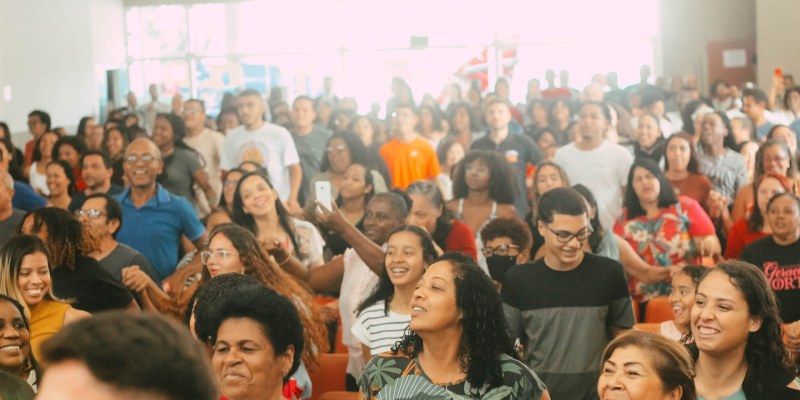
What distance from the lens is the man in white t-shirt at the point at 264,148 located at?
271 inches

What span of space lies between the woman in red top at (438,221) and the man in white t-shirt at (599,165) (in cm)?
159

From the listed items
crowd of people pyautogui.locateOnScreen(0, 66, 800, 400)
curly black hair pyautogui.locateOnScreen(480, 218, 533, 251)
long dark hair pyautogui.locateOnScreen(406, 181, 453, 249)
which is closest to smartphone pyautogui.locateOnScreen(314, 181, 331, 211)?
crowd of people pyautogui.locateOnScreen(0, 66, 800, 400)

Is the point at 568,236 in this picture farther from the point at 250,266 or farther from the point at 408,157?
the point at 408,157

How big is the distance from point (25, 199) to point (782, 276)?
503cm

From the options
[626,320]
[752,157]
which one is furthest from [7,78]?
[626,320]

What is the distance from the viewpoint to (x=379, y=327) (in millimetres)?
3531

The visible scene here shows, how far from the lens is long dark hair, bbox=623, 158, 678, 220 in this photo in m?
5.31

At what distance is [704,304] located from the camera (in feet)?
9.43

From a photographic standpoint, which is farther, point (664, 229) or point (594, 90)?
point (594, 90)

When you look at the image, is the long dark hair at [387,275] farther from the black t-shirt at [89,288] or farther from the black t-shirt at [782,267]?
the black t-shirt at [782,267]

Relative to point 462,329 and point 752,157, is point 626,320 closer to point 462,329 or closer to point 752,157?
point 462,329

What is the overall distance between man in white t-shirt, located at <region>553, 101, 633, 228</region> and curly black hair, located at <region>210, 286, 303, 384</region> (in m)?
4.10

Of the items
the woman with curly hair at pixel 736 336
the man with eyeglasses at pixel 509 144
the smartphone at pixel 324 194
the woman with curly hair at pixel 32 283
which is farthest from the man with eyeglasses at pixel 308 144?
the woman with curly hair at pixel 736 336

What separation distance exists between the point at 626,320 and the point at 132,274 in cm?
228
